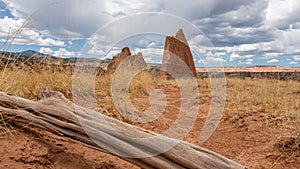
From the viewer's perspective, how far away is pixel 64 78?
447 centimetres

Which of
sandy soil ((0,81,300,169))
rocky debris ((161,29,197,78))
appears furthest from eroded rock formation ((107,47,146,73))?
sandy soil ((0,81,300,169))

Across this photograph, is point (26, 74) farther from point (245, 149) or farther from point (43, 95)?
point (245, 149)

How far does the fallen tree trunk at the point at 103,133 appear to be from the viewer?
79.6 inches

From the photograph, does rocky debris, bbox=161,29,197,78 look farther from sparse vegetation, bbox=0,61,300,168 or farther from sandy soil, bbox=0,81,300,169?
sandy soil, bbox=0,81,300,169

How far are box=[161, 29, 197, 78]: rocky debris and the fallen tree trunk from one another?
13.2 meters

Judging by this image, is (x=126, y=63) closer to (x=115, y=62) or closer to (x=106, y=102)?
(x=115, y=62)

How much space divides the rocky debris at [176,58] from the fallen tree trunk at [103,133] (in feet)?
43.2

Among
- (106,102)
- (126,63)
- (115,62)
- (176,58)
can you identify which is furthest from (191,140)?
(176,58)

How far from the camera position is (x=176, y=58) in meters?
16.1

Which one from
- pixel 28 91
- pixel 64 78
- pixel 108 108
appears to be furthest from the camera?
pixel 64 78

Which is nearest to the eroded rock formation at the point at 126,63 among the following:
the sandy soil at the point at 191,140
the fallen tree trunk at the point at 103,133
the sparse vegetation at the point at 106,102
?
the sparse vegetation at the point at 106,102

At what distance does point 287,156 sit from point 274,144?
0.80 feet

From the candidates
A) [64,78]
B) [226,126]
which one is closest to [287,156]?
[226,126]

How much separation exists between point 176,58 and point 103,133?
14.2 m
